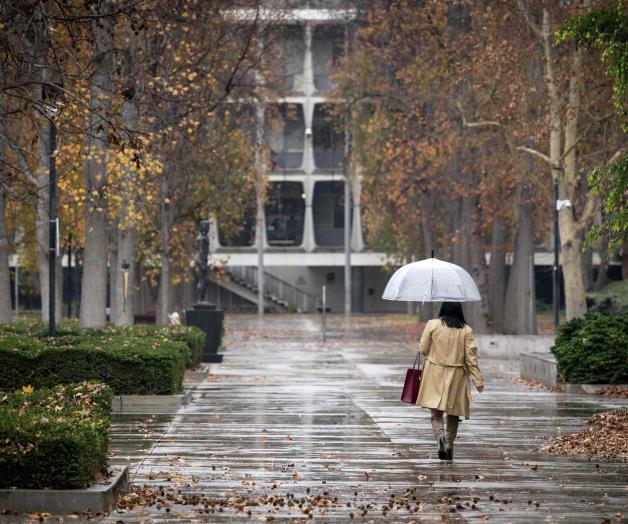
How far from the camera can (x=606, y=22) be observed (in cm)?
1981

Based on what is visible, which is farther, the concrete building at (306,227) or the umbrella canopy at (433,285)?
the concrete building at (306,227)

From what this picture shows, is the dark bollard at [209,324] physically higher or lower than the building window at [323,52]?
lower

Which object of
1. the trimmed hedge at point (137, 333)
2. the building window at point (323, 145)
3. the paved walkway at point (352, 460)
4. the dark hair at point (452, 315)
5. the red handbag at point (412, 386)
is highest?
the building window at point (323, 145)

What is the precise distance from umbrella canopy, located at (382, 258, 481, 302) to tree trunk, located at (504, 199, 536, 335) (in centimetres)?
2817

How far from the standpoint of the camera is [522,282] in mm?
46031

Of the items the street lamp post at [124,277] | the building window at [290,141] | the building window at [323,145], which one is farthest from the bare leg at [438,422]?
the building window at [323,145]

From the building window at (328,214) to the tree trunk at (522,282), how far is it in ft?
135

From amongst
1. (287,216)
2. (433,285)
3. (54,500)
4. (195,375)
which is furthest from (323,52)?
(54,500)

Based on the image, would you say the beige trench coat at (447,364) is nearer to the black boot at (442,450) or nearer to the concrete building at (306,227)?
the black boot at (442,450)

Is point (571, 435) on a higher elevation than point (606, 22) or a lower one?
lower

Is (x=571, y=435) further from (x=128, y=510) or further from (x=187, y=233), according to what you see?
(x=187, y=233)

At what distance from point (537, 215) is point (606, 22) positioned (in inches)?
1318

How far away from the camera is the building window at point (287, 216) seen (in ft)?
292

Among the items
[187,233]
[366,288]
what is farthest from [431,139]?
[366,288]
